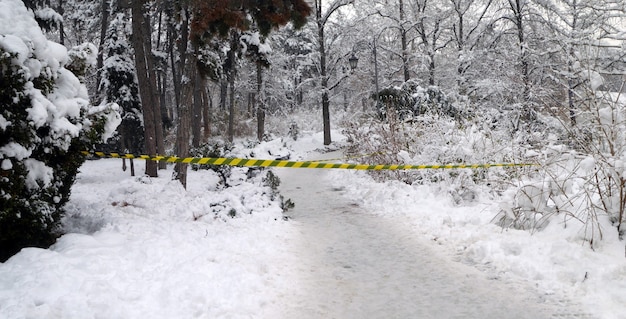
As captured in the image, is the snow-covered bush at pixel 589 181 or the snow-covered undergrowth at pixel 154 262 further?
the snow-covered bush at pixel 589 181

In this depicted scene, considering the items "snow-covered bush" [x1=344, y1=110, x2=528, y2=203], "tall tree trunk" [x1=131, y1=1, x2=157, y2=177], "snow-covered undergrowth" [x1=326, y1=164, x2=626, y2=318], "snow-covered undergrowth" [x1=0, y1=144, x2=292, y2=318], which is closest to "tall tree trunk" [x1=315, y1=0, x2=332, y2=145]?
"snow-covered bush" [x1=344, y1=110, x2=528, y2=203]

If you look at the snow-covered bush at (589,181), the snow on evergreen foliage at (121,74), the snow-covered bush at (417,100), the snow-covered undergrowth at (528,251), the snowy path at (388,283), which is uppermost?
the snow on evergreen foliage at (121,74)

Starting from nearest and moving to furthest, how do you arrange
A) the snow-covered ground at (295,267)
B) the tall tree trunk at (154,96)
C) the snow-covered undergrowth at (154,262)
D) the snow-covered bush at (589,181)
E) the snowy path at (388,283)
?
the snow-covered undergrowth at (154,262) < the snow-covered ground at (295,267) < the snowy path at (388,283) < the snow-covered bush at (589,181) < the tall tree trunk at (154,96)

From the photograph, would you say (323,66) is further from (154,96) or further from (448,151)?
(448,151)

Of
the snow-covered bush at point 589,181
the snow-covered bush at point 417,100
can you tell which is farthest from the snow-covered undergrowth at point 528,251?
the snow-covered bush at point 417,100

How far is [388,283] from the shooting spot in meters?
4.56

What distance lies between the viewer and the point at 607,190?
4754 mm

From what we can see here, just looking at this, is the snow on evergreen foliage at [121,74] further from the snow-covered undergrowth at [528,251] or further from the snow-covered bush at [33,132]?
the snow-covered undergrowth at [528,251]

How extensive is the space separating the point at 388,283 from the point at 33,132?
442 cm

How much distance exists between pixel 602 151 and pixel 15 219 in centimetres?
680

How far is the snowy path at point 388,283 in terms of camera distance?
Answer: 384 centimetres

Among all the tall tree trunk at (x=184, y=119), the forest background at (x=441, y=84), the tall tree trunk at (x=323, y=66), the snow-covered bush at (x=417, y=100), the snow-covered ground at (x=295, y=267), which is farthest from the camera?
the tall tree trunk at (x=323, y=66)

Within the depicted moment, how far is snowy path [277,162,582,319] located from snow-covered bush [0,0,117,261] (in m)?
3.06

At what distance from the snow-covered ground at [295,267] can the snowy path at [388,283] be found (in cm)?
2
